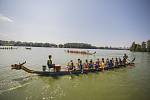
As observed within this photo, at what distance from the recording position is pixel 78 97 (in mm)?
Result: 10328

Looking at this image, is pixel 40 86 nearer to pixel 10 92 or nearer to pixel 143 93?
pixel 10 92

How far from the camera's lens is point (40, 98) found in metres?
9.88

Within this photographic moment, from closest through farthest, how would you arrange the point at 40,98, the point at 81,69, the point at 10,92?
the point at 40,98, the point at 10,92, the point at 81,69

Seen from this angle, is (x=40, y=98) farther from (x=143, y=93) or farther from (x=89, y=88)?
(x=143, y=93)

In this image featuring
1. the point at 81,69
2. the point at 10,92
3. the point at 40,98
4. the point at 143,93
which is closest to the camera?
the point at 40,98

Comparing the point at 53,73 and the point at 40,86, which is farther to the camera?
the point at 53,73

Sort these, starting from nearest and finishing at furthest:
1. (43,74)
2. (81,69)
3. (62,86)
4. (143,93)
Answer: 1. (143,93)
2. (62,86)
3. (43,74)
4. (81,69)

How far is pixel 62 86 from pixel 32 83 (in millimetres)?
2657

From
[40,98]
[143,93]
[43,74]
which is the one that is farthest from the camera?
[43,74]

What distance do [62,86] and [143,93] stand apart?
6492mm

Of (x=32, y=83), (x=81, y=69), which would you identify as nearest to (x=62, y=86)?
(x=32, y=83)

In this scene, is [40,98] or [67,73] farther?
[67,73]

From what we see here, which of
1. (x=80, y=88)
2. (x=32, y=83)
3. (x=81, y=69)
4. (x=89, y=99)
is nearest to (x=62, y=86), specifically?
(x=80, y=88)

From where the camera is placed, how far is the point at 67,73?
16.8 m
